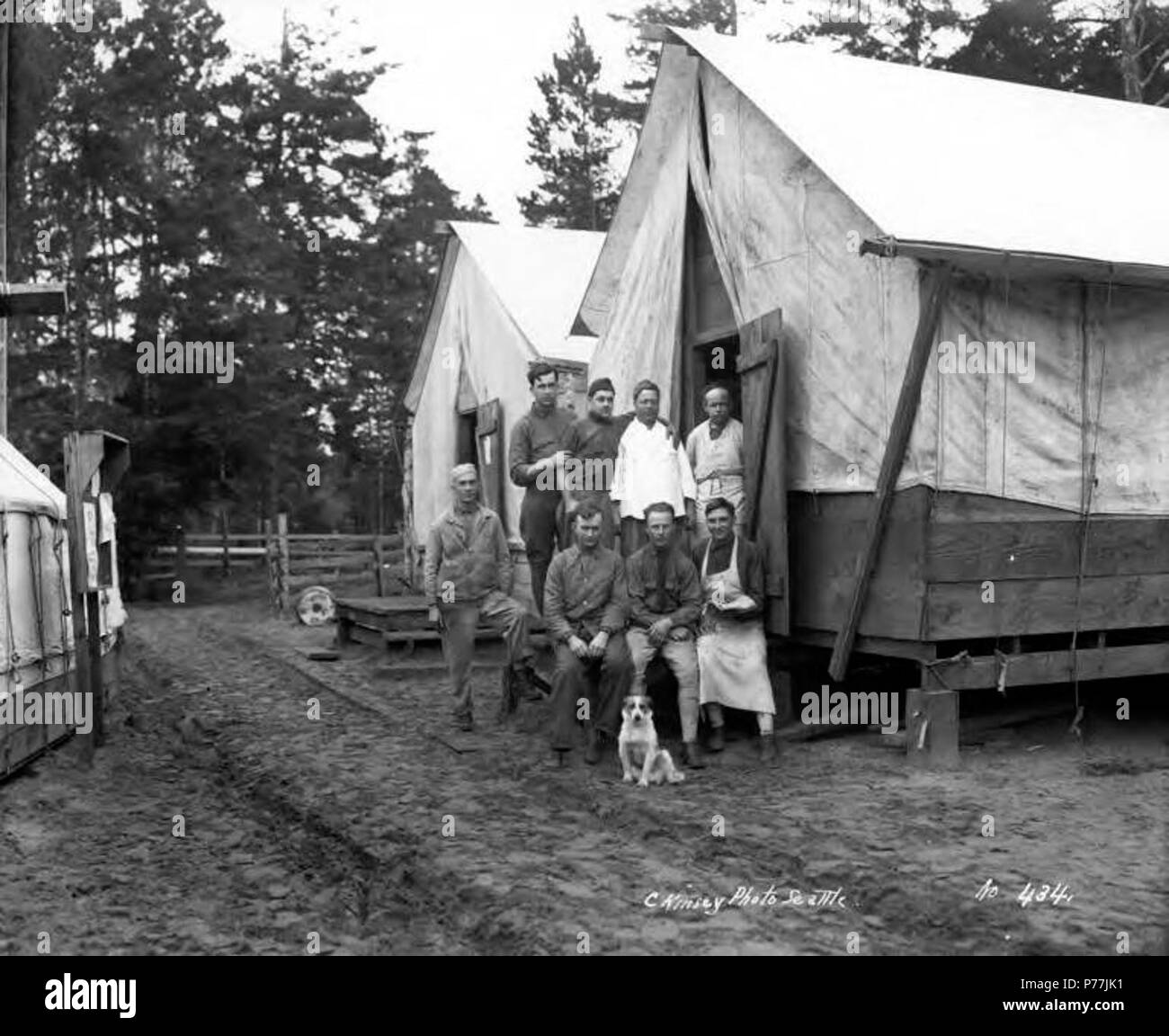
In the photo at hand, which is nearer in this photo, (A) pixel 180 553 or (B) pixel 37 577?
(B) pixel 37 577

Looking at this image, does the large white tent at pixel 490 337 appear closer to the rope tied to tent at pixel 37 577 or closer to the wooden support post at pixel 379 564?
the wooden support post at pixel 379 564

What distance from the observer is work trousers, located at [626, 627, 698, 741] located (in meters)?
7.44

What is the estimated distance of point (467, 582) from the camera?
8.61m

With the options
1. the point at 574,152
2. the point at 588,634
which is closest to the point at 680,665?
the point at 588,634

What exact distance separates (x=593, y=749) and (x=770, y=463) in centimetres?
214

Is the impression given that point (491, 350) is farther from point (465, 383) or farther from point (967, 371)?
point (967, 371)

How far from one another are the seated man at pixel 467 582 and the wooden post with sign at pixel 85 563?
87.0 inches

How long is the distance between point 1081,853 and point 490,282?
11.1 m

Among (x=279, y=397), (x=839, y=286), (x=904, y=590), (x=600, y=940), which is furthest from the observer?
(x=279, y=397)

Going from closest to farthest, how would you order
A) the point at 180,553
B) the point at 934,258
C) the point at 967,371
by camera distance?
the point at 934,258 → the point at 967,371 → the point at 180,553

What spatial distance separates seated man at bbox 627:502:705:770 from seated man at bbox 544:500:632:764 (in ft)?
0.41
